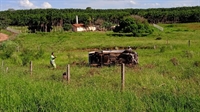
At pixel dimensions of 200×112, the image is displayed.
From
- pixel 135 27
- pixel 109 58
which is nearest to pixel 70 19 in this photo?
pixel 135 27

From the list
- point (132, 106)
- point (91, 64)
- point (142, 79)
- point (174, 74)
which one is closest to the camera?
point (132, 106)

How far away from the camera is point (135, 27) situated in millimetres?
63625

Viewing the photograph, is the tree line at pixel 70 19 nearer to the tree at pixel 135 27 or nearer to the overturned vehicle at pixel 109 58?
the tree at pixel 135 27

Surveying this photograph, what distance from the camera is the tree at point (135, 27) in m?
62.0

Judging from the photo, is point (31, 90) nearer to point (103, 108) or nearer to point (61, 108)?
A: point (61, 108)

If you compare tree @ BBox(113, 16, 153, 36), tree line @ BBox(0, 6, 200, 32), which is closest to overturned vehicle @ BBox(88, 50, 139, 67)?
tree @ BBox(113, 16, 153, 36)

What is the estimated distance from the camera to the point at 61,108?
838 cm

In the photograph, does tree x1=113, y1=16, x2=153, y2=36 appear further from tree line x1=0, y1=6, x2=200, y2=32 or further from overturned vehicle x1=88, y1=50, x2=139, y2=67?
overturned vehicle x1=88, y1=50, x2=139, y2=67

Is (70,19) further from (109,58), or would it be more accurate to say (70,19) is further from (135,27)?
(109,58)

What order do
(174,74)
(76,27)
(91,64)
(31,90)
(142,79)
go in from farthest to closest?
1. (76,27)
2. (91,64)
3. (174,74)
4. (142,79)
5. (31,90)

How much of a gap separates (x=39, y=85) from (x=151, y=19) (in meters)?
121

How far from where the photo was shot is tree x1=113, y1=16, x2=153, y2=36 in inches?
2441

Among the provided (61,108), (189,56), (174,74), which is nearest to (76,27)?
(189,56)

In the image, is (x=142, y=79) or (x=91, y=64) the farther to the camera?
(x=91, y=64)
